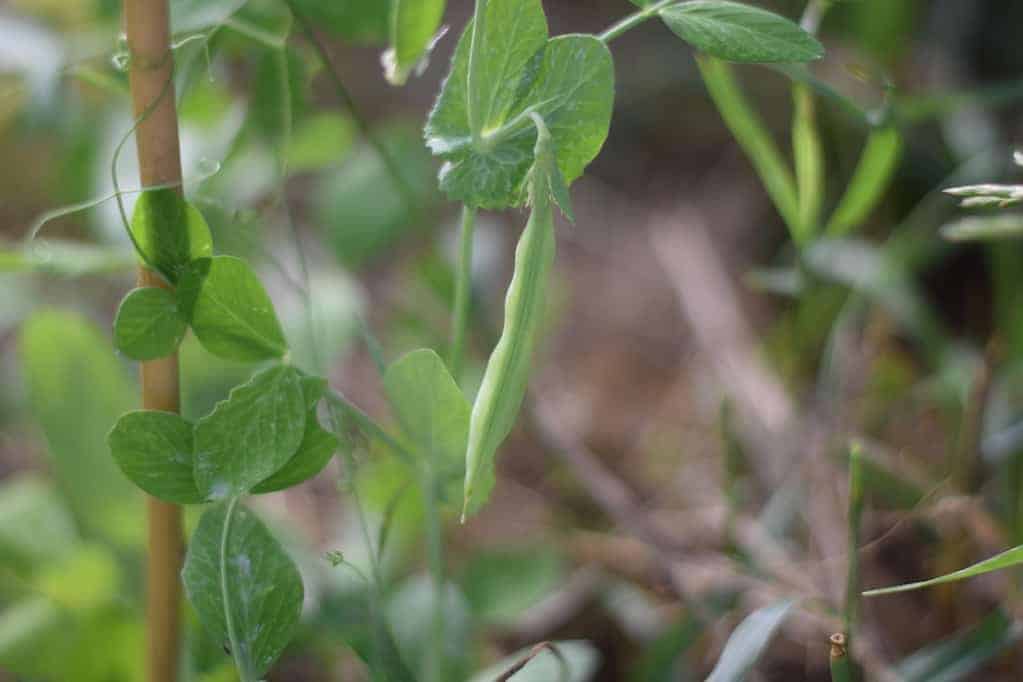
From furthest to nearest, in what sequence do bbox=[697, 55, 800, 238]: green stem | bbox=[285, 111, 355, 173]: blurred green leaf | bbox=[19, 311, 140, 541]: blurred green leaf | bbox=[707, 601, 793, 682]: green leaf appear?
bbox=[285, 111, 355, 173]: blurred green leaf < bbox=[19, 311, 140, 541]: blurred green leaf < bbox=[697, 55, 800, 238]: green stem < bbox=[707, 601, 793, 682]: green leaf

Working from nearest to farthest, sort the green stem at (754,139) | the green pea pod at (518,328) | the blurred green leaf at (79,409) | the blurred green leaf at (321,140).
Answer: the green pea pod at (518,328) < the green stem at (754,139) < the blurred green leaf at (79,409) < the blurred green leaf at (321,140)

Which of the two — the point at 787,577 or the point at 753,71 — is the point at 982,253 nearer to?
the point at 753,71

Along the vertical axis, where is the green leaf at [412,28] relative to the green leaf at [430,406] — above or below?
above

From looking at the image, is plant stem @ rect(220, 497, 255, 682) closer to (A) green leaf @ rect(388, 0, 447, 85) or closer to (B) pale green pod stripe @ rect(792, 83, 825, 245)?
(A) green leaf @ rect(388, 0, 447, 85)

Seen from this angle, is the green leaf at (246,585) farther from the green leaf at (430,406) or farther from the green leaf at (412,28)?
the green leaf at (412,28)

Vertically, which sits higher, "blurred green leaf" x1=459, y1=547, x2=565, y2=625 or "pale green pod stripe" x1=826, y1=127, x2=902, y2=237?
"pale green pod stripe" x1=826, y1=127, x2=902, y2=237

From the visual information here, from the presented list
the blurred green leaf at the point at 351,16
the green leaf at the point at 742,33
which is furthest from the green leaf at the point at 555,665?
the blurred green leaf at the point at 351,16

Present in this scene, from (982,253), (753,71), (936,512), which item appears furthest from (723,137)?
(936,512)

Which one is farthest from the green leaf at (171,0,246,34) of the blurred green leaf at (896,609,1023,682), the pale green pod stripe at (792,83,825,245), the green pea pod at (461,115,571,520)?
the blurred green leaf at (896,609,1023,682)

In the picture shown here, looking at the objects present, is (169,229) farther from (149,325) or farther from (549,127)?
(549,127)
